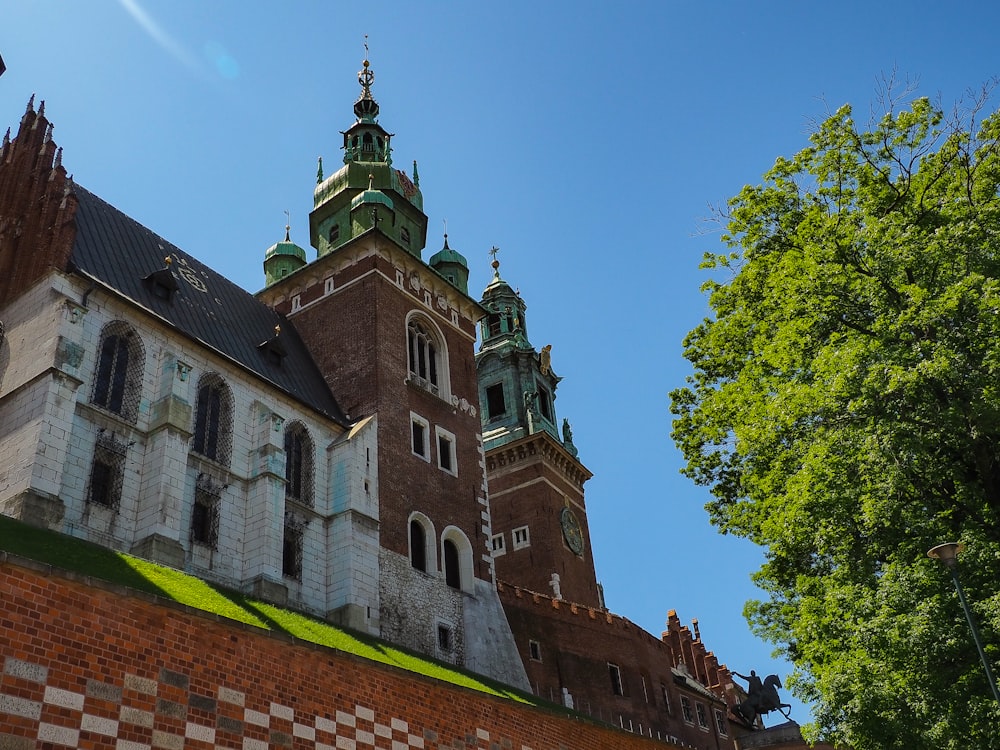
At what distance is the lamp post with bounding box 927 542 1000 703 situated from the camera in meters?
12.6

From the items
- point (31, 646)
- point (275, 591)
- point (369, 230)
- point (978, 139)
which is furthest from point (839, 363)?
point (369, 230)

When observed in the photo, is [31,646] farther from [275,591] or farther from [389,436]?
[389,436]

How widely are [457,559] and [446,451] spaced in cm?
401

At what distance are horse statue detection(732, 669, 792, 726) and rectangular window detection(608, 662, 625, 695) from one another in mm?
12679

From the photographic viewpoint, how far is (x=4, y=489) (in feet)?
65.1

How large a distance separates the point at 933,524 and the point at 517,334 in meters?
39.1

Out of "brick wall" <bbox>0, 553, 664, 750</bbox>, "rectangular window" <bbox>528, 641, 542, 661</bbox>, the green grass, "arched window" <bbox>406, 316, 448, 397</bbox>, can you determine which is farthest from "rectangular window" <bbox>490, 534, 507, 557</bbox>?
"brick wall" <bbox>0, 553, 664, 750</bbox>

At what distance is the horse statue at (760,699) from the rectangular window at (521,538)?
12563 mm

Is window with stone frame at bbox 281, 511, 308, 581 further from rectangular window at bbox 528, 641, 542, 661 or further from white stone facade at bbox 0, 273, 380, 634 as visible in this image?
rectangular window at bbox 528, 641, 542, 661

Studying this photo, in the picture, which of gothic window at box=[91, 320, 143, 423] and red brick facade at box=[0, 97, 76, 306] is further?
red brick facade at box=[0, 97, 76, 306]

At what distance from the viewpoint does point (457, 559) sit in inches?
1230

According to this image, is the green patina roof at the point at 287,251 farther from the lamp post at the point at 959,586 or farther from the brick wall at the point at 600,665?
the lamp post at the point at 959,586

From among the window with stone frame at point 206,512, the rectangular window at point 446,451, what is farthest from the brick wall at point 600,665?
the window with stone frame at point 206,512

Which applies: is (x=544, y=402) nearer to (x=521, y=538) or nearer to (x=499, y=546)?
(x=521, y=538)
